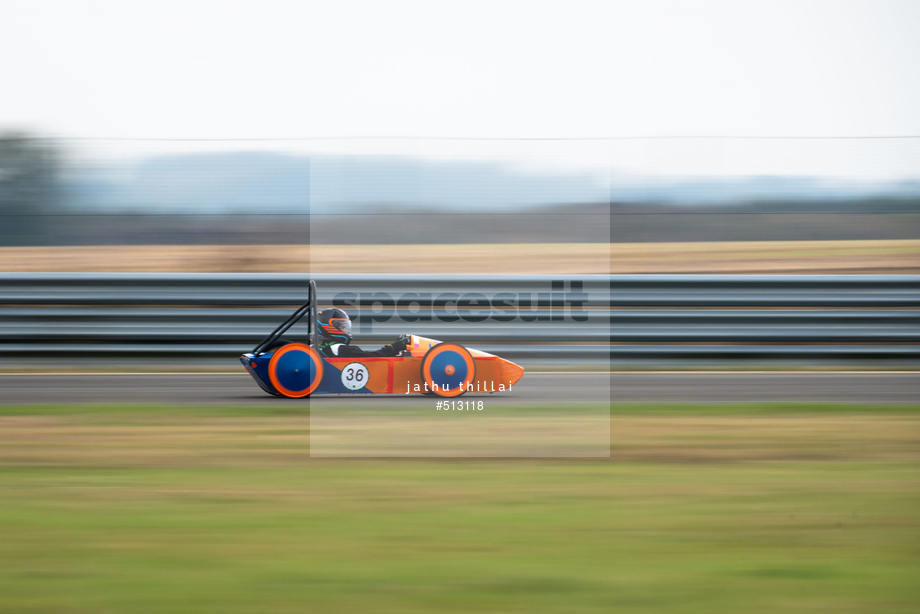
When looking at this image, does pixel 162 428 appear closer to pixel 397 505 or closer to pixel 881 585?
pixel 397 505

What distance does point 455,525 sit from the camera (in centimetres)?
394

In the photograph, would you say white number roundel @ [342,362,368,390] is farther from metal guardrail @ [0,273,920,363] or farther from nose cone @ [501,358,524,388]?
metal guardrail @ [0,273,920,363]

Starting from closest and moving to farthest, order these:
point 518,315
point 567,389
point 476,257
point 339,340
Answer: point 339,340, point 567,389, point 518,315, point 476,257

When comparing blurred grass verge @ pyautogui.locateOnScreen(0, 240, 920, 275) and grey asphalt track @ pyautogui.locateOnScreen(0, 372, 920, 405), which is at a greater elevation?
blurred grass verge @ pyautogui.locateOnScreen(0, 240, 920, 275)

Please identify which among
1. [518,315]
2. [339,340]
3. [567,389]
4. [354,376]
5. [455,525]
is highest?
[518,315]

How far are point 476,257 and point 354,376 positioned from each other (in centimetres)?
429

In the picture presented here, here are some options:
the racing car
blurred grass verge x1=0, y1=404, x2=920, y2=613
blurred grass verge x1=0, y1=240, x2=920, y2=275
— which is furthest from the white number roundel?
blurred grass verge x1=0, y1=240, x2=920, y2=275

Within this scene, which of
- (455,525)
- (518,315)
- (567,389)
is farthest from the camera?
(518,315)

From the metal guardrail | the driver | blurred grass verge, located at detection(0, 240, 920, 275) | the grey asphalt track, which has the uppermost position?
blurred grass verge, located at detection(0, 240, 920, 275)

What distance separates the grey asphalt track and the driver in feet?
1.29

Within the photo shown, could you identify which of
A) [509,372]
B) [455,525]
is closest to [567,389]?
[509,372]

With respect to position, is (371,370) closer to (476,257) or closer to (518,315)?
(518,315)

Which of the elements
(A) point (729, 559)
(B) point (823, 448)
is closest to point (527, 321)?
(B) point (823, 448)

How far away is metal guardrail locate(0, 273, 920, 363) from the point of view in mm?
9688
